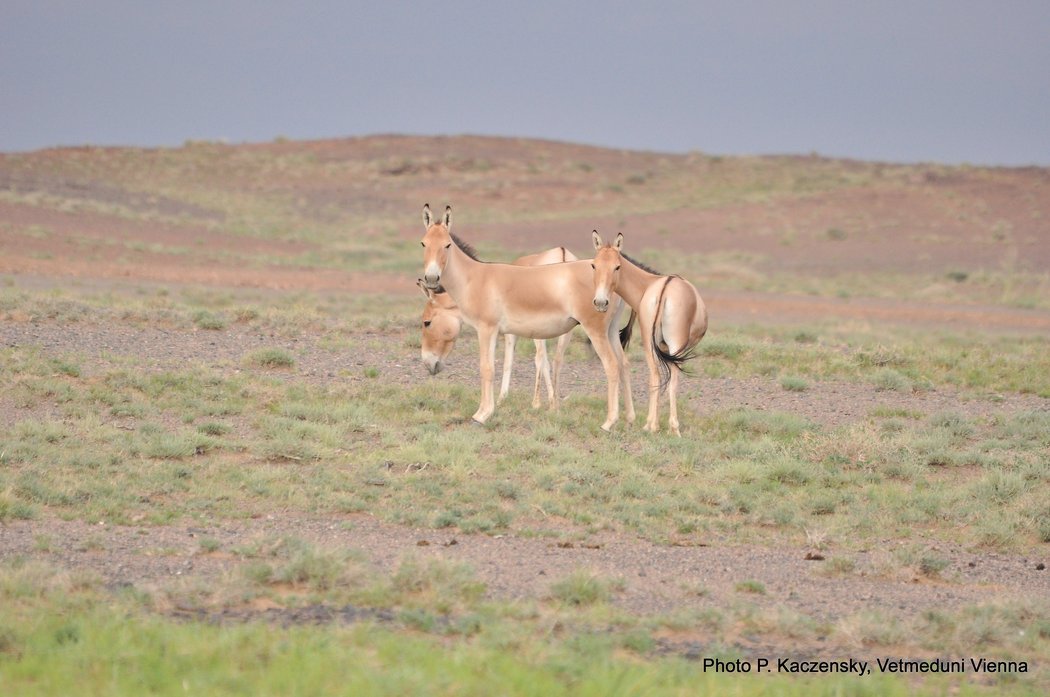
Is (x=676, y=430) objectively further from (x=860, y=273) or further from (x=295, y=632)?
(x=860, y=273)

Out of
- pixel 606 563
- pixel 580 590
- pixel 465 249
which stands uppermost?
pixel 465 249

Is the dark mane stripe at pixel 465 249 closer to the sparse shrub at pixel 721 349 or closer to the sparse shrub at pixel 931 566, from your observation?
the sparse shrub at pixel 721 349

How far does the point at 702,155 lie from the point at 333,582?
287 ft

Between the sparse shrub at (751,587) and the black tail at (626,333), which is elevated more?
the black tail at (626,333)

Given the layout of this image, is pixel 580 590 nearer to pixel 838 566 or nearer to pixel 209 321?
pixel 838 566

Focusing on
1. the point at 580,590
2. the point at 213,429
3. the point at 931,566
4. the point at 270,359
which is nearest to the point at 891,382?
the point at 931,566

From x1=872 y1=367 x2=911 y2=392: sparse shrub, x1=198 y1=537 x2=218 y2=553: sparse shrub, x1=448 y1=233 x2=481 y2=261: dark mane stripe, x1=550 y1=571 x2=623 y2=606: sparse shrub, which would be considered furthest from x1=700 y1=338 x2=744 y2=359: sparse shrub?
x1=198 y1=537 x2=218 y2=553: sparse shrub

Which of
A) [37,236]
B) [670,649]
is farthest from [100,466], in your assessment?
[37,236]

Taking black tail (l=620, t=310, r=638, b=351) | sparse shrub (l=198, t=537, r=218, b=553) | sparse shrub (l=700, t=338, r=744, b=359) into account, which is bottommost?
sparse shrub (l=198, t=537, r=218, b=553)

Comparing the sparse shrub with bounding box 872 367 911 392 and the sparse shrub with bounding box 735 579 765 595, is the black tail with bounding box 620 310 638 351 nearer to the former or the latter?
the sparse shrub with bounding box 872 367 911 392

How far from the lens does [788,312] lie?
94.6ft

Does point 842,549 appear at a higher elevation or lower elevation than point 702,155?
lower

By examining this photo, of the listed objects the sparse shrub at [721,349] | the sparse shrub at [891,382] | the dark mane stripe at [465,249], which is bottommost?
the sparse shrub at [891,382]

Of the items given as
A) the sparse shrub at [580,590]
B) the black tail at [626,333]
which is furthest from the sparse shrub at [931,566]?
the black tail at [626,333]
